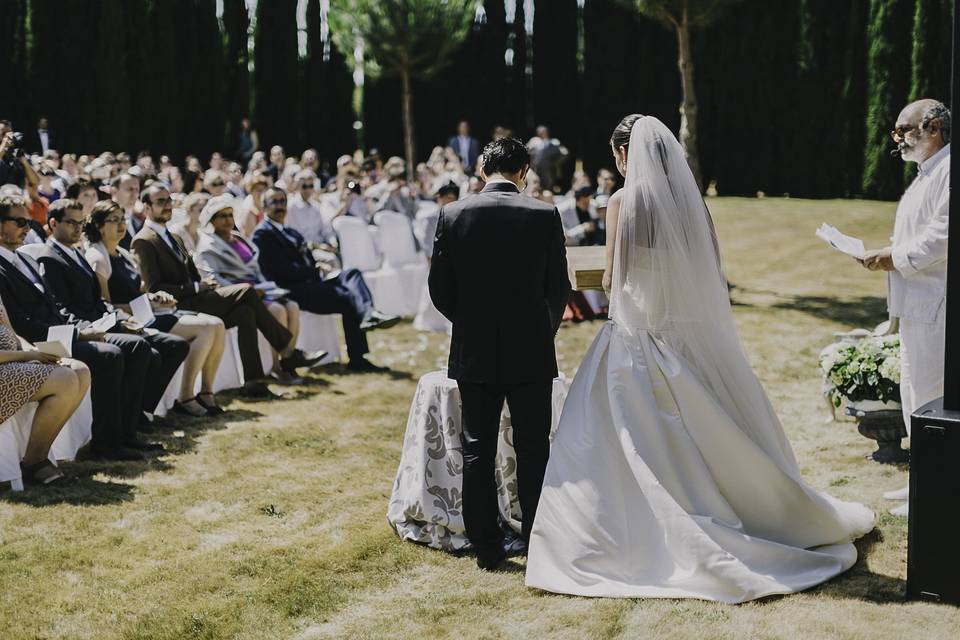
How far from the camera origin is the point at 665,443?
4164mm

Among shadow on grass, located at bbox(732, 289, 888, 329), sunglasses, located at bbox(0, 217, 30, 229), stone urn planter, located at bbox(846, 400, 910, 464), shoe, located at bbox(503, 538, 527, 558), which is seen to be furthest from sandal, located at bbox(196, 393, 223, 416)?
shadow on grass, located at bbox(732, 289, 888, 329)

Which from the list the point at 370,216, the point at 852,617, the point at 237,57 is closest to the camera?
the point at 852,617

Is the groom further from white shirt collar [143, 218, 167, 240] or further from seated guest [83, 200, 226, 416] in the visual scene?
white shirt collar [143, 218, 167, 240]

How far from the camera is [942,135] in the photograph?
4770mm

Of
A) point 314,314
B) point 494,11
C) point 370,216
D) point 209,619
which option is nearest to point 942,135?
point 209,619

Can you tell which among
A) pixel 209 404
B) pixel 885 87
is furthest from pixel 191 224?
pixel 885 87

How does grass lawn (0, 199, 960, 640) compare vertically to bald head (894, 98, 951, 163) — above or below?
below

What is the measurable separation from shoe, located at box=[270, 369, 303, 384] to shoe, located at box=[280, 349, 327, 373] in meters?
0.03

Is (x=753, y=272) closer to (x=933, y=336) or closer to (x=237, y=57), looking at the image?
(x=933, y=336)

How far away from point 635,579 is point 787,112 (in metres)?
16.6

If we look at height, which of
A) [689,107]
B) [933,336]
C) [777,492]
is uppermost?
[689,107]

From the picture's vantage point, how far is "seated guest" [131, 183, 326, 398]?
730 cm

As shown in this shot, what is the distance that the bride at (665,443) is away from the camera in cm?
401

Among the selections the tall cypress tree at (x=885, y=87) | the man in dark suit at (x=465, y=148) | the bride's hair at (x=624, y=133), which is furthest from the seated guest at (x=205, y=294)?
the man in dark suit at (x=465, y=148)
